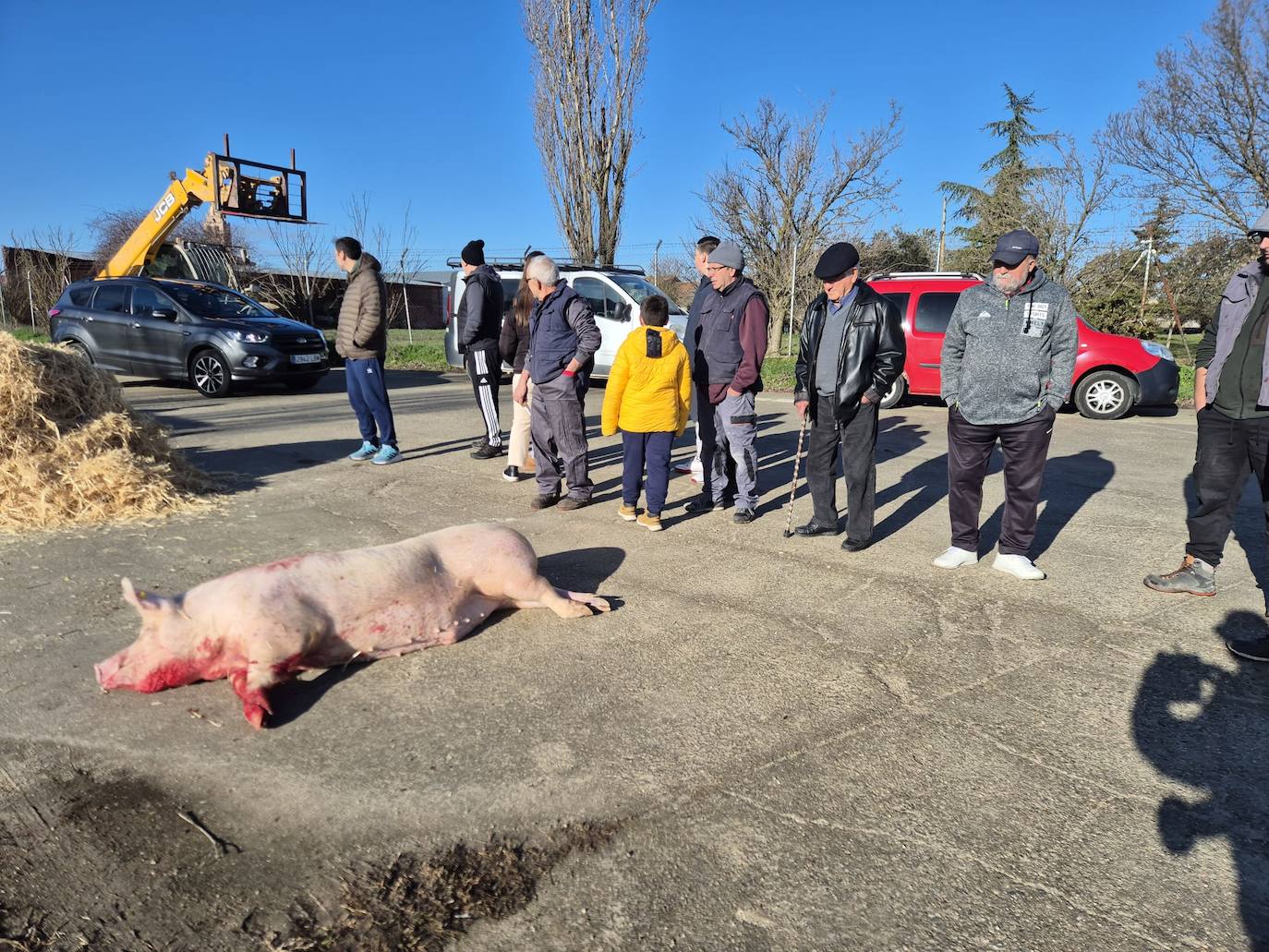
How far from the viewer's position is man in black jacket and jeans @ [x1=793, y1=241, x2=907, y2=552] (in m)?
4.92

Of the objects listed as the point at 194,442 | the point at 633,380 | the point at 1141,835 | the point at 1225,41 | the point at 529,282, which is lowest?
the point at 1141,835

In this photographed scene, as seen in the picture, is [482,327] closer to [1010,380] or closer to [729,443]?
[729,443]

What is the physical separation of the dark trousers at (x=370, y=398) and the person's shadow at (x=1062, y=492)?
5413mm

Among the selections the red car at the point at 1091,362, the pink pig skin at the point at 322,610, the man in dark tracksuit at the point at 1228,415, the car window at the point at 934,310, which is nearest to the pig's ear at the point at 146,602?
the pink pig skin at the point at 322,610

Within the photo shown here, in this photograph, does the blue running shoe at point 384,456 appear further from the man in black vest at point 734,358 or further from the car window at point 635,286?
the car window at point 635,286

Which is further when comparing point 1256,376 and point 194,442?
point 194,442

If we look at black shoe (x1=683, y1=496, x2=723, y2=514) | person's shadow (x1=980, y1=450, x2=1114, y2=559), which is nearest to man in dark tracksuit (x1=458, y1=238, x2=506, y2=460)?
black shoe (x1=683, y1=496, x2=723, y2=514)

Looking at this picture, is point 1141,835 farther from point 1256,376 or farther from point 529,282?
point 529,282

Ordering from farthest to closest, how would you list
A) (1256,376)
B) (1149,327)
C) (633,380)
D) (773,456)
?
(1149,327) → (773,456) → (633,380) → (1256,376)

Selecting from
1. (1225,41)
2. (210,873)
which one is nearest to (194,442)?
(210,873)

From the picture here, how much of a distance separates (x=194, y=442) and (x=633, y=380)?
592 centimetres

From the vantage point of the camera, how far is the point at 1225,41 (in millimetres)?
17562

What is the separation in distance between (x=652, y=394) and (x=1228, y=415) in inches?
131

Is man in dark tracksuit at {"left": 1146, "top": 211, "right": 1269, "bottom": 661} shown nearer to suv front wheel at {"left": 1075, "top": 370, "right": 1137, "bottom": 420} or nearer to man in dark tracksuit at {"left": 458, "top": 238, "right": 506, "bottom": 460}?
man in dark tracksuit at {"left": 458, "top": 238, "right": 506, "bottom": 460}
